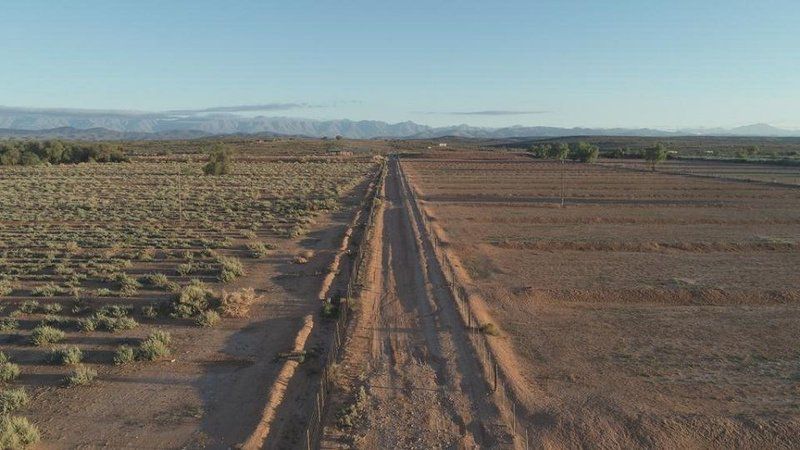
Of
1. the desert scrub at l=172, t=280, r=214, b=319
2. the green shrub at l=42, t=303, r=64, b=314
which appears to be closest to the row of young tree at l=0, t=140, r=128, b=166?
the green shrub at l=42, t=303, r=64, b=314

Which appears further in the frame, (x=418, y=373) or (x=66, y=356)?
(x=66, y=356)

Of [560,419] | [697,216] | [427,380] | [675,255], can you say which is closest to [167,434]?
[427,380]

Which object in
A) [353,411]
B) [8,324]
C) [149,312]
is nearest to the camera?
[353,411]

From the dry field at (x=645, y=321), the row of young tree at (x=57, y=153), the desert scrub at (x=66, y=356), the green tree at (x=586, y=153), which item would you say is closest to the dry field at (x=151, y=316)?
the desert scrub at (x=66, y=356)

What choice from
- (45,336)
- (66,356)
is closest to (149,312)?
(45,336)

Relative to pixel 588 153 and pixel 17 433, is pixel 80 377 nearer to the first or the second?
pixel 17 433

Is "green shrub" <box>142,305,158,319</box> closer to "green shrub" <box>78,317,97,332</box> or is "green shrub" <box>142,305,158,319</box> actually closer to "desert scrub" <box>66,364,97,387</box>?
"green shrub" <box>78,317,97,332</box>
